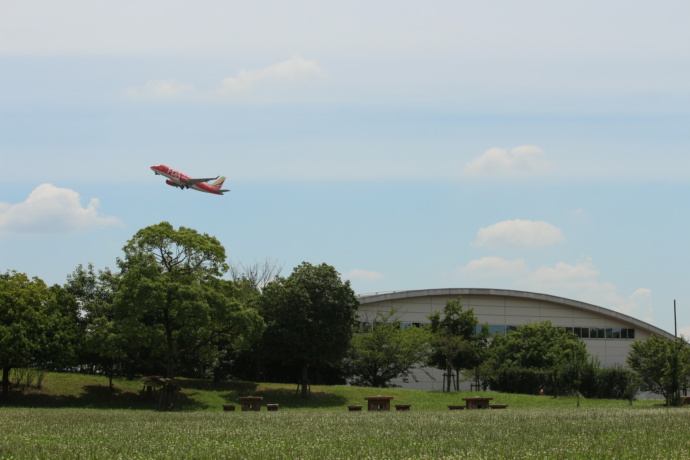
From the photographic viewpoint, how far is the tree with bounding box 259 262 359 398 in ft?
161

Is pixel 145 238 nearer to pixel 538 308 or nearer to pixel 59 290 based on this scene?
pixel 59 290

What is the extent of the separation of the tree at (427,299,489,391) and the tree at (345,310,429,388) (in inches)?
73.2

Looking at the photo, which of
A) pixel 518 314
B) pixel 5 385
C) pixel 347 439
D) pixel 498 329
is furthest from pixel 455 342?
pixel 347 439

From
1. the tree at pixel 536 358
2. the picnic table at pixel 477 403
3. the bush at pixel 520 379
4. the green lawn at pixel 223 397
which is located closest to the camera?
the picnic table at pixel 477 403

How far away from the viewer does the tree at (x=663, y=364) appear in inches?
1655

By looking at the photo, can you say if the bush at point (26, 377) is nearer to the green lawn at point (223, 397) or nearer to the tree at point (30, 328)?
the green lawn at point (223, 397)

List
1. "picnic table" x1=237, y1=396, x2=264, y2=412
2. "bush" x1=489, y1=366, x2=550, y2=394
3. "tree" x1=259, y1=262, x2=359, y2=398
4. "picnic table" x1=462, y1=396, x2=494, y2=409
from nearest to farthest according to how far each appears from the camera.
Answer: "picnic table" x1=237, y1=396, x2=264, y2=412 < "picnic table" x1=462, y1=396, x2=494, y2=409 < "tree" x1=259, y1=262, x2=359, y2=398 < "bush" x1=489, y1=366, x2=550, y2=394

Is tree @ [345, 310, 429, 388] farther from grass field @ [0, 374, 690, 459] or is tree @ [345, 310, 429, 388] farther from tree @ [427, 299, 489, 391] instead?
grass field @ [0, 374, 690, 459]

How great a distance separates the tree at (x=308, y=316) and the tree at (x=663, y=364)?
18.8 meters

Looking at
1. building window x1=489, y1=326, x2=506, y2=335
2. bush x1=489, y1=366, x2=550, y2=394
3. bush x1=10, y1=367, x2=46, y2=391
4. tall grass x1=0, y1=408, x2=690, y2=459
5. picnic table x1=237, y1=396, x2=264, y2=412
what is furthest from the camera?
building window x1=489, y1=326, x2=506, y2=335

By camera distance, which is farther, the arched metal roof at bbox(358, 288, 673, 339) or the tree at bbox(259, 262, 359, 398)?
the arched metal roof at bbox(358, 288, 673, 339)

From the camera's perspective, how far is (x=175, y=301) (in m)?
42.5

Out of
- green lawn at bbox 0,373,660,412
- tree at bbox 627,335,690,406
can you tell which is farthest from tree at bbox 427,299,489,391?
tree at bbox 627,335,690,406

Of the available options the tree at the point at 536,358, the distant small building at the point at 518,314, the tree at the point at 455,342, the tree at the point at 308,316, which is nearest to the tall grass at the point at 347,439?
the tree at the point at 308,316
